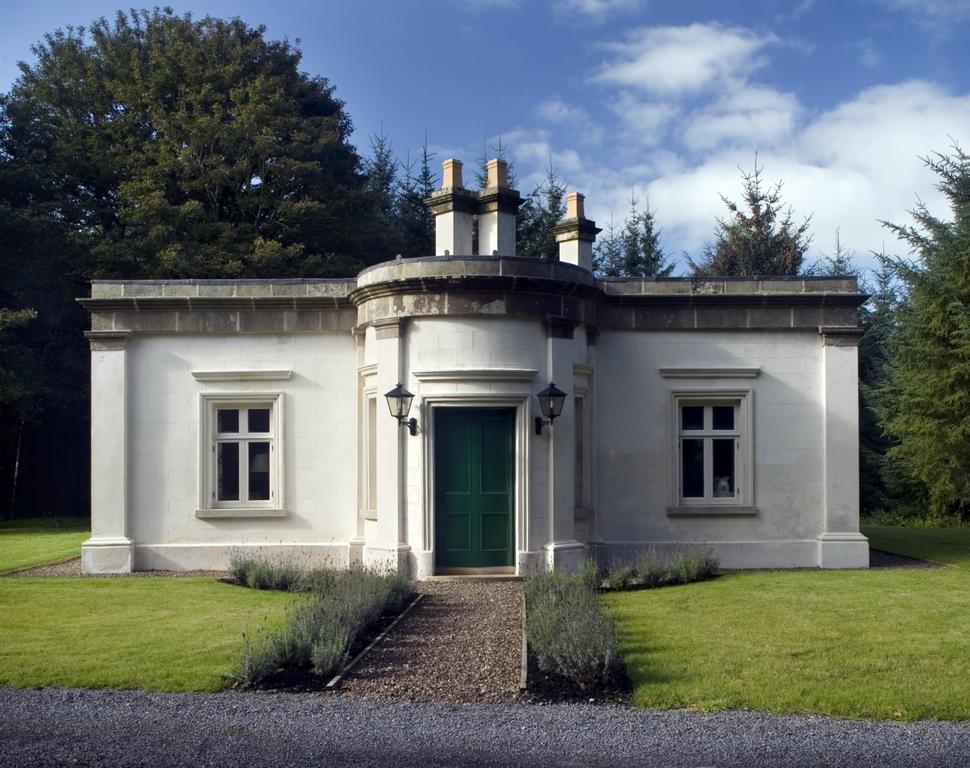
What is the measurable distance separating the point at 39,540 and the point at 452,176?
1222cm

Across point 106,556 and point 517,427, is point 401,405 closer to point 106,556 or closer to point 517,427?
point 517,427

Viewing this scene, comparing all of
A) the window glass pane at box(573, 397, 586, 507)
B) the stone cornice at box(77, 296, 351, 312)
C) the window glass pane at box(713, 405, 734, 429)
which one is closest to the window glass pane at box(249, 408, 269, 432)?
the stone cornice at box(77, 296, 351, 312)

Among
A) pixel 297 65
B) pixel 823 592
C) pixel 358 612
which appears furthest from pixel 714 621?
pixel 297 65

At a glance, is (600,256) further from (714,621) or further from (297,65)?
(714,621)

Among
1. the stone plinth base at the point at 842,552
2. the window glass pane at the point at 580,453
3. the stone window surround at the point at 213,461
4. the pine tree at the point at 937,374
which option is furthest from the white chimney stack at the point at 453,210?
the pine tree at the point at 937,374

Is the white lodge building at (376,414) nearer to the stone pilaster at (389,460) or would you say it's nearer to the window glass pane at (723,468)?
the window glass pane at (723,468)

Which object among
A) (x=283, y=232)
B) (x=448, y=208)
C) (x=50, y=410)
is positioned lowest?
(x=50, y=410)

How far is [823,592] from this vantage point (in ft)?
40.0

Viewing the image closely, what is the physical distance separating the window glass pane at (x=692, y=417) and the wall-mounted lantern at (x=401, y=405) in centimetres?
442

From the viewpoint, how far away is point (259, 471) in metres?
15.3

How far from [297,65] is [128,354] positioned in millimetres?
19072

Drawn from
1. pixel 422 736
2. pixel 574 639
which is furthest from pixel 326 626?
pixel 422 736

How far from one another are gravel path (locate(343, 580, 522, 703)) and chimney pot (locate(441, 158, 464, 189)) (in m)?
6.09

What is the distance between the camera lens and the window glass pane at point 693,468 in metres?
15.5
